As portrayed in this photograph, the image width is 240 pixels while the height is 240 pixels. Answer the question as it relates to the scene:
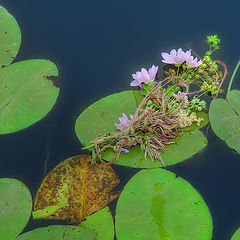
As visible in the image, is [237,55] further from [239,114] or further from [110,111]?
[110,111]

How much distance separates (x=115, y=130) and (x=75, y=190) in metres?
0.43

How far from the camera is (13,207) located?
5.34 ft

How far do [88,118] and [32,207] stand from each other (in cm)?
62

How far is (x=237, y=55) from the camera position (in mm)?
2248

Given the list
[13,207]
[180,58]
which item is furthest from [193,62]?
[13,207]

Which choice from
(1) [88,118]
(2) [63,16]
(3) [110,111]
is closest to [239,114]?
(3) [110,111]

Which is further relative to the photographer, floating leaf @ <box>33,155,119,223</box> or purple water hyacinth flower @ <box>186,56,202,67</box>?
purple water hyacinth flower @ <box>186,56,202,67</box>

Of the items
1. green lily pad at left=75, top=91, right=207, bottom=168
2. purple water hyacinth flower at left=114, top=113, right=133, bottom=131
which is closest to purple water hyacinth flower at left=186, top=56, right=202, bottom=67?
green lily pad at left=75, top=91, right=207, bottom=168

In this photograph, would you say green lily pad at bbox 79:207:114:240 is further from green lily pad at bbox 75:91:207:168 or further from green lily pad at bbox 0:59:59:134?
green lily pad at bbox 0:59:59:134

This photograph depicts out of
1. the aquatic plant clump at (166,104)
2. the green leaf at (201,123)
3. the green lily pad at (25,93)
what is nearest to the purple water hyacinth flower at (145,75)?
the aquatic plant clump at (166,104)

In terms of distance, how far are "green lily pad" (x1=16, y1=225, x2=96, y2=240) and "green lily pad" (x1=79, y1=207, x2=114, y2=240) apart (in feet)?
0.13

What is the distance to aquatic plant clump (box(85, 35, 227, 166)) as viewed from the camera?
1816mm

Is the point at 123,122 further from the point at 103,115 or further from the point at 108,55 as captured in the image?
the point at 108,55

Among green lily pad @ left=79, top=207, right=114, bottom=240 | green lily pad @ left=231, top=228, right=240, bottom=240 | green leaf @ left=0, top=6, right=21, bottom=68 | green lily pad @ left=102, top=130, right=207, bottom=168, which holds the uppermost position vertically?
green leaf @ left=0, top=6, right=21, bottom=68
